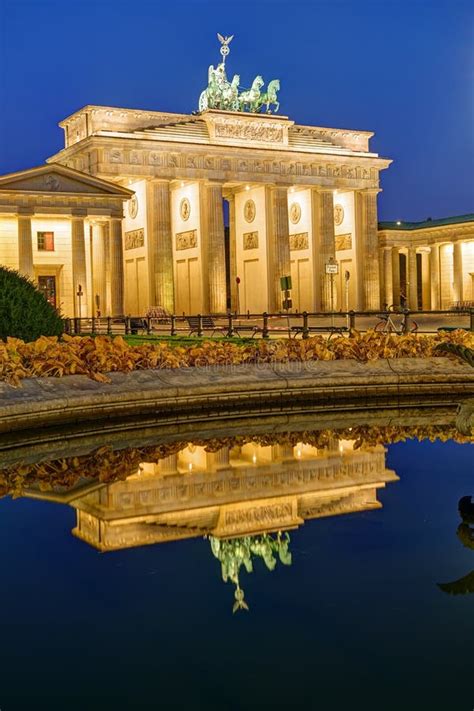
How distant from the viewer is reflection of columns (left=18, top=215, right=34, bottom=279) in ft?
192

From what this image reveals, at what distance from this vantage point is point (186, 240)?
76.6 m

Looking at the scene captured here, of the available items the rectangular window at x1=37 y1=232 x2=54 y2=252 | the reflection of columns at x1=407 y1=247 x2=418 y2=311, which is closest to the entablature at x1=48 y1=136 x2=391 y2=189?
the rectangular window at x1=37 y1=232 x2=54 y2=252

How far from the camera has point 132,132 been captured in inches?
2744

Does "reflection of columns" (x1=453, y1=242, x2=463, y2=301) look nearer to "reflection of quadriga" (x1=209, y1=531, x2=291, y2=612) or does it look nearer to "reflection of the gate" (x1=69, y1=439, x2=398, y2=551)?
"reflection of the gate" (x1=69, y1=439, x2=398, y2=551)

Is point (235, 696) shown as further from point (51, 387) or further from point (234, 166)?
point (234, 166)

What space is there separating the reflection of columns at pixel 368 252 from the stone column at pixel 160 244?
18963 mm

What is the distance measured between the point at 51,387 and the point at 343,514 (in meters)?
7.79

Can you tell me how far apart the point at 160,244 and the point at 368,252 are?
20.2 m

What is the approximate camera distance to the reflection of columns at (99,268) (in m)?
69.7

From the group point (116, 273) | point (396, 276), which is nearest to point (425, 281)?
point (396, 276)

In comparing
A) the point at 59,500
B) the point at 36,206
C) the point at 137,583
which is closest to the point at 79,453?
the point at 59,500

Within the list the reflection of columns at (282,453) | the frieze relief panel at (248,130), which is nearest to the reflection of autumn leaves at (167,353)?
the reflection of columns at (282,453)

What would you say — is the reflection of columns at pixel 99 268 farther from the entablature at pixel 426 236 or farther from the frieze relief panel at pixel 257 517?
the frieze relief panel at pixel 257 517

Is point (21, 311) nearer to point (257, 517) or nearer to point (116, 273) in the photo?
point (257, 517)
